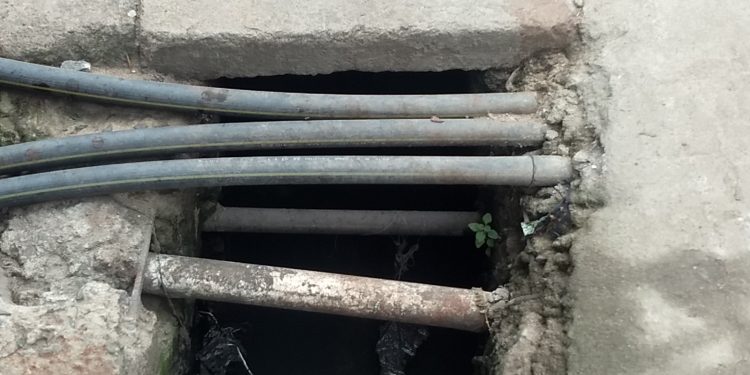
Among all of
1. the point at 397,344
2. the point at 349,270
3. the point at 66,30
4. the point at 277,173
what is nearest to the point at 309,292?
the point at 277,173

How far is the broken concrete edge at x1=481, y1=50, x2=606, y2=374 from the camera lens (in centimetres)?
206

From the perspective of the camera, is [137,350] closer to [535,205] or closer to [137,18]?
[137,18]

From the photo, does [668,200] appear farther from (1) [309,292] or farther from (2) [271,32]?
(2) [271,32]

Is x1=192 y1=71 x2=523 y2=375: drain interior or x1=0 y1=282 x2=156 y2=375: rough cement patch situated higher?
x1=192 y1=71 x2=523 y2=375: drain interior

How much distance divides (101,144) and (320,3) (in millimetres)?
888

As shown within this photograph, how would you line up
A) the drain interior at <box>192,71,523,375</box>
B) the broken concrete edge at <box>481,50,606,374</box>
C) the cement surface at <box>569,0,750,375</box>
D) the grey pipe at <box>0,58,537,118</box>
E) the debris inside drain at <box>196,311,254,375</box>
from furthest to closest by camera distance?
the drain interior at <box>192,71,523,375</box>
the debris inside drain at <box>196,311,254,375</box>
the grey pipe at <box>0,58,537,118</box>
the broken concrete edge at <box>481,50,606,374</box>
the cement surface at <box>569,0,750,375</box>

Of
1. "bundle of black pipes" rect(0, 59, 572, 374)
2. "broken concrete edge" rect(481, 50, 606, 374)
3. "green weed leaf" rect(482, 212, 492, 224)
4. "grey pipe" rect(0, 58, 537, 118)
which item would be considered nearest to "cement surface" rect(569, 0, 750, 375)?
"broken concrete edge" rect(481, 50, 606, 374)

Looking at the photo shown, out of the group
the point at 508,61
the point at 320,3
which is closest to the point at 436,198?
the point at 508,61

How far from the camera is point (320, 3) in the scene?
2.43 metres

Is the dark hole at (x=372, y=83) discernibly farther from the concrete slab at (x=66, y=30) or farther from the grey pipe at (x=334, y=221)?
the concrete slab at (x=66, y=30)

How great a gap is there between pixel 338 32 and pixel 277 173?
56cm

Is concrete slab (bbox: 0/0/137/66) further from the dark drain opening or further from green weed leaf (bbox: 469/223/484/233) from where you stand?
green weed leaf (bbox: 469/223/484/233)

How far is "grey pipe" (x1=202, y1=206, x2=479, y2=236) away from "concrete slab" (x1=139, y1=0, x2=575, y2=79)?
63 cm

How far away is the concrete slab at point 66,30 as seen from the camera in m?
2.38
